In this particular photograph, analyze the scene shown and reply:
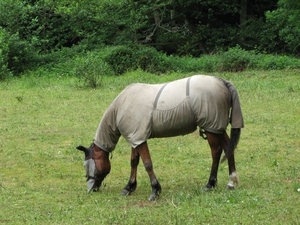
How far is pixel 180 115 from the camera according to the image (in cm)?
783

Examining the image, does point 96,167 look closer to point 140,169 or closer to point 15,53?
point 140,169

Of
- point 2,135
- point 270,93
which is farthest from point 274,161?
point 270,93

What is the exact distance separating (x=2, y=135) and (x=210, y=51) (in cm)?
1569

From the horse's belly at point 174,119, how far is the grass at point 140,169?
77cm

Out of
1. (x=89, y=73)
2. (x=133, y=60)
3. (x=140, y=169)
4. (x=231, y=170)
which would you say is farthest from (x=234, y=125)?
(x=133, y=60)

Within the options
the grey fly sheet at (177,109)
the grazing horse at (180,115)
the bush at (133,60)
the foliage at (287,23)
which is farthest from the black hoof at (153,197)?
the bush at (133,60)

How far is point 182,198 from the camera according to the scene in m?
7.42

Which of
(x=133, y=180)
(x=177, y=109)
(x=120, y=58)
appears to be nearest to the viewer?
(x=177, y=109)

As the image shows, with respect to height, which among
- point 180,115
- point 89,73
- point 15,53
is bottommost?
point 15,53

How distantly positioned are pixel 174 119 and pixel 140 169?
1.96m

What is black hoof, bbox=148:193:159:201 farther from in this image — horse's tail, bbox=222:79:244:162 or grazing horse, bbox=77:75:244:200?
horse's tail, bbox=222:79:244:162

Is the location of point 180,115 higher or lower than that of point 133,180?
higher

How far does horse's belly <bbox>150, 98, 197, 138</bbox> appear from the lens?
7816mm

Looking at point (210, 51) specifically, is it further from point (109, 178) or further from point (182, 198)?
point (182, 198)
